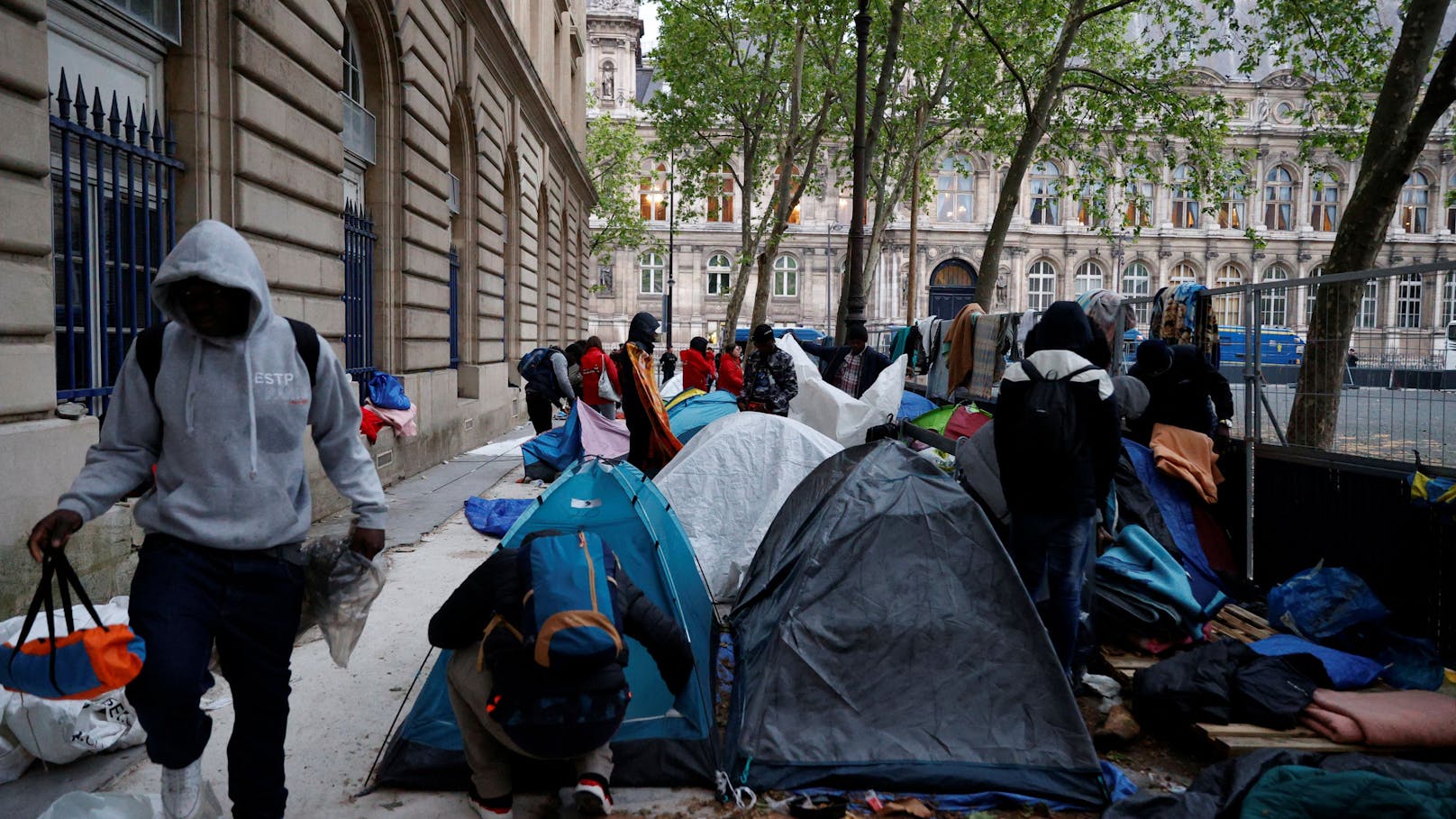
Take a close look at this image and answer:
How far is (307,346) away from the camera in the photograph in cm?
322

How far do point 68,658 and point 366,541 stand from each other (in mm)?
870

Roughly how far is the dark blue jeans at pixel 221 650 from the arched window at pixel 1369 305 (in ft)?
19.9

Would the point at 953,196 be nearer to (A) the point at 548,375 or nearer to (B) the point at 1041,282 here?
(B) the point at 1041,282

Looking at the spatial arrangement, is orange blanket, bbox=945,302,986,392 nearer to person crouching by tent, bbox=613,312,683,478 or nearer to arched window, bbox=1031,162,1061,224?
person crouching by tent, bbox=613,312,683,478

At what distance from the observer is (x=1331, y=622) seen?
5555 mm

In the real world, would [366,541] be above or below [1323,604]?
above

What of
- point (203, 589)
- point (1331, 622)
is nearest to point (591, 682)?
point (203, 589)

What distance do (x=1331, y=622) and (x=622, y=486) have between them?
404 centimetres

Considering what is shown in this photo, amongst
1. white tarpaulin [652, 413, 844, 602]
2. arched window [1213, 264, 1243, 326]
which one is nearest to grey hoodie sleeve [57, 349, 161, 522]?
white tarpaulin [652, 413, 844, 602]

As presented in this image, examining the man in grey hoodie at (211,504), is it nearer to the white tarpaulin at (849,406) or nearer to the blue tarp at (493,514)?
the blue tarp at (493,514)

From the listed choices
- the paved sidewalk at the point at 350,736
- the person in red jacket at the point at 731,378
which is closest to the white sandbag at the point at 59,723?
the paved sidewalk at the point at 350,736

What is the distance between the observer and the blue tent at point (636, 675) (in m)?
4.03

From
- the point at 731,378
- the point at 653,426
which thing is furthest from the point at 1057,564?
the point at 731,378

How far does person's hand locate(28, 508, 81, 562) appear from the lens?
269cm
